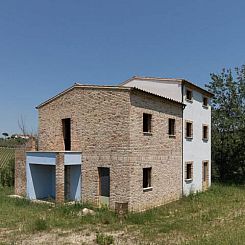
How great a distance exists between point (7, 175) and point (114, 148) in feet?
40.1

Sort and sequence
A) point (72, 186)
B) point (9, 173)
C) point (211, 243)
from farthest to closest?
point (9, 173) < point (72, 186) < point (211, 243)

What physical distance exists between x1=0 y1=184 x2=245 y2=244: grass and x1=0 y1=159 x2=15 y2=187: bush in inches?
245

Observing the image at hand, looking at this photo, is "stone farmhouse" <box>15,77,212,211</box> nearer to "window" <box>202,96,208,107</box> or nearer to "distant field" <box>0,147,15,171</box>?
"window" <box>202,96,208,107</box>

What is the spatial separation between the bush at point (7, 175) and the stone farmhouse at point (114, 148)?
4.73 meters

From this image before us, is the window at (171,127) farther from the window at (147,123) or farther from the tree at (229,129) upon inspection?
the tree at (229,129)

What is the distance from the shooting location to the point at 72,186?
18.8 metres

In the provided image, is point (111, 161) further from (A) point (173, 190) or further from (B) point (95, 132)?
(A) point (173, 190)

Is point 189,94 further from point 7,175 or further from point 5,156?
point 5,156

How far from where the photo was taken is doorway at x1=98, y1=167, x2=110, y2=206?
17391mm

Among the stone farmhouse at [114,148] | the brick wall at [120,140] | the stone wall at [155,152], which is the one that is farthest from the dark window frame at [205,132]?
the brick wall at [120,140]

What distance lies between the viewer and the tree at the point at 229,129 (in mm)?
30375

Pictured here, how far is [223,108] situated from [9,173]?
19841 mm

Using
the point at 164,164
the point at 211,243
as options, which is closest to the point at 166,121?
the point at 164,164

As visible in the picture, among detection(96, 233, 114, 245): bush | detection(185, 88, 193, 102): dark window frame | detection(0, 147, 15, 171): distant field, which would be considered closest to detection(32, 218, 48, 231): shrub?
detection(96, 233, 114, 245): bush
